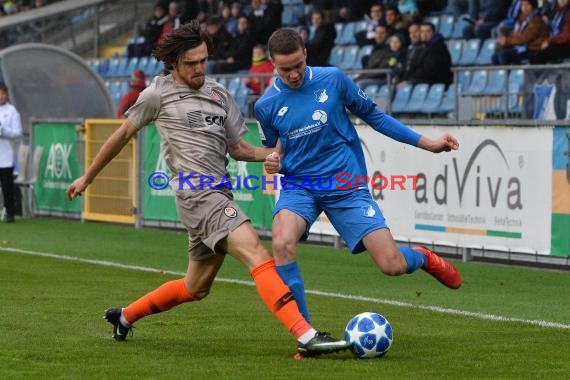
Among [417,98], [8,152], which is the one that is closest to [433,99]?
[417,98]

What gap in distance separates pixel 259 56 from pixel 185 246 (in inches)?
251

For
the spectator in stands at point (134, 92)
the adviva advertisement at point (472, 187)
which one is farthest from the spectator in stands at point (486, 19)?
the adviva advertisement at point (472, 187)

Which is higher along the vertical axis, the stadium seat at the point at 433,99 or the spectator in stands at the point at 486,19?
the spectator in stands at the point at 486,19

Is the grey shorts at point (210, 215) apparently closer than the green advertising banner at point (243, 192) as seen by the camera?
Yes

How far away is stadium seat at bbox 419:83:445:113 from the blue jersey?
429 inches

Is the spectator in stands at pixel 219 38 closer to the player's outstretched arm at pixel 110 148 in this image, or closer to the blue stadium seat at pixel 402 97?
the blue stadium seat at pixel 402 97

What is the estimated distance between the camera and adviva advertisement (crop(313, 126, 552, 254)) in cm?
1374

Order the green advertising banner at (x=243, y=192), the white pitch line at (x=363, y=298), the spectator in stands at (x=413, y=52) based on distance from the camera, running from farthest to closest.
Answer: the spectator in stands at (x=413, y=52), the green advertising banner at (x=243, y=192), the white pitch line at (x=363, y=298)

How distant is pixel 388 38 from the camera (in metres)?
21.9

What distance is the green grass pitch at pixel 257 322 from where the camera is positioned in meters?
7.46

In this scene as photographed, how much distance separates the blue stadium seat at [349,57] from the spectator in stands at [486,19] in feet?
7.37

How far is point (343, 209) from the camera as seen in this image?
342 inches

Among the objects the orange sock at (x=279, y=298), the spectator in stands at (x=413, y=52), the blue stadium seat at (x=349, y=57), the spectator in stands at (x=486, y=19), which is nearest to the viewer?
the orange sock at (x=279, y=298)

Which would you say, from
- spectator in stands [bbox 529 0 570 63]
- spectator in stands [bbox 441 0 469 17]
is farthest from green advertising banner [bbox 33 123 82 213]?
spectator in stands [bbox 529 0 570 63]
